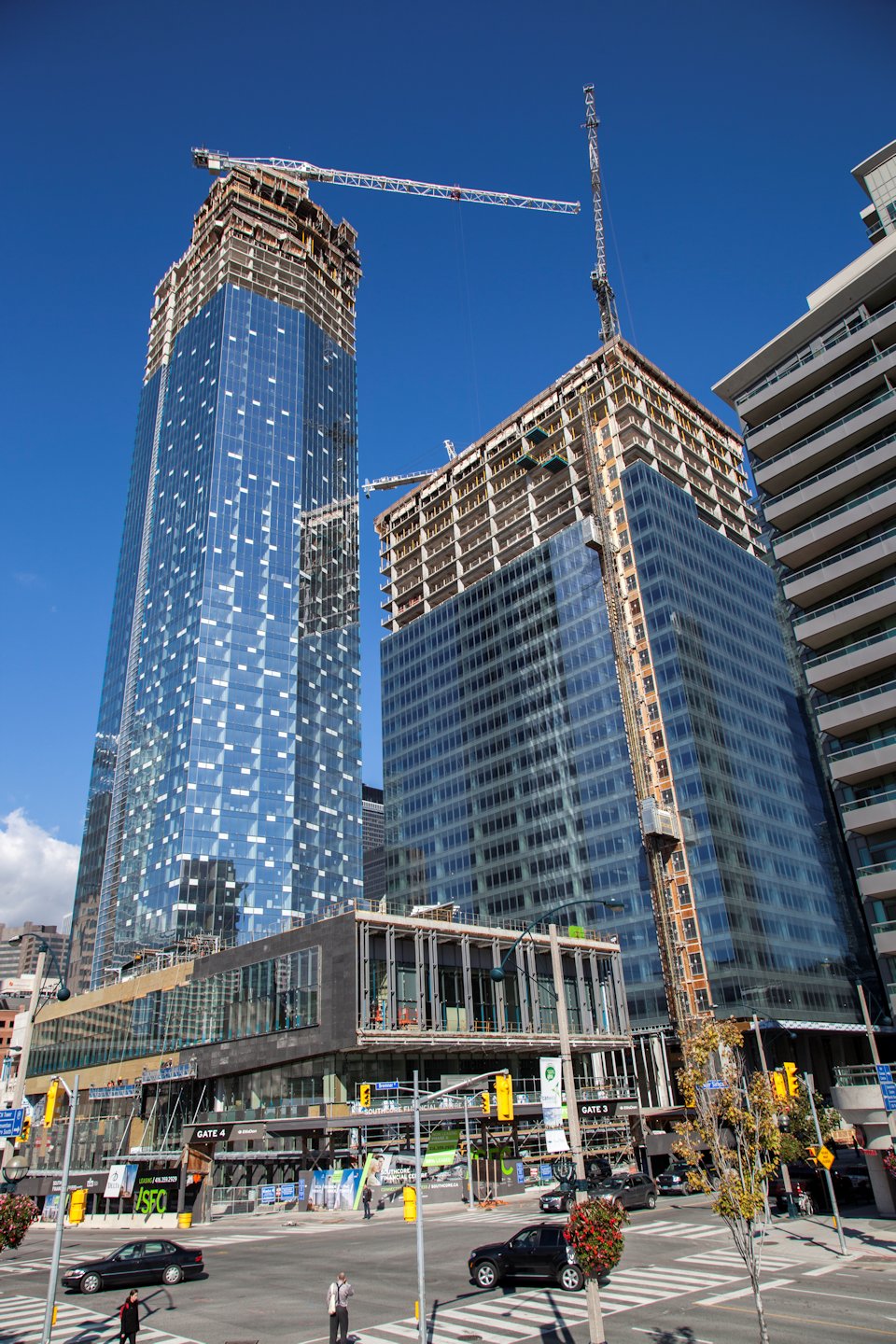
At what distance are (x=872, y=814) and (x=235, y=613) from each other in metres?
100

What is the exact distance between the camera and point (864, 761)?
45.6 metres

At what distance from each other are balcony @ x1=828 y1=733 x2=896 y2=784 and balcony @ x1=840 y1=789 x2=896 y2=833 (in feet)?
3.68

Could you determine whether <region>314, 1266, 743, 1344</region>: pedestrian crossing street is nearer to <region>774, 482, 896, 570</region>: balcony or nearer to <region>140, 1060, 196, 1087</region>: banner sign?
<region>774, 482, 896, 570</region>: balcony

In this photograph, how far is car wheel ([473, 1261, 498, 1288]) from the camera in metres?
26.1

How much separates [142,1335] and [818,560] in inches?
1883

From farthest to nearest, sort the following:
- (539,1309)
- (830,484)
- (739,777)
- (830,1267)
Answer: (739,777)
(830,484)
(830,1267)
(539,1309)

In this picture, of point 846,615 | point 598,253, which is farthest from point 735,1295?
point 598,253

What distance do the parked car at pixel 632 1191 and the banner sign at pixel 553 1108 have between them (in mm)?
19645

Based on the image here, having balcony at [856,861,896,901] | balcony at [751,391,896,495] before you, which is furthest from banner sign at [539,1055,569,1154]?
balcony at [751,391,896,495]

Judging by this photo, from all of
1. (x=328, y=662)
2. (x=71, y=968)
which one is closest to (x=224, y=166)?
(x=328, y=662)

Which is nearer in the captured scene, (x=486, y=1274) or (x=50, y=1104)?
(x=486, y=1274)

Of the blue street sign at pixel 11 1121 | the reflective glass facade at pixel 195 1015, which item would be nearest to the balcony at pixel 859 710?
the reflective glass facade at pixel 195 1015

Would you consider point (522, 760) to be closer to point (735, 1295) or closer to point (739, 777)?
point (739, 777)

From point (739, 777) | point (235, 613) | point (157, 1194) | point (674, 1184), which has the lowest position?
point (674, 1184)
